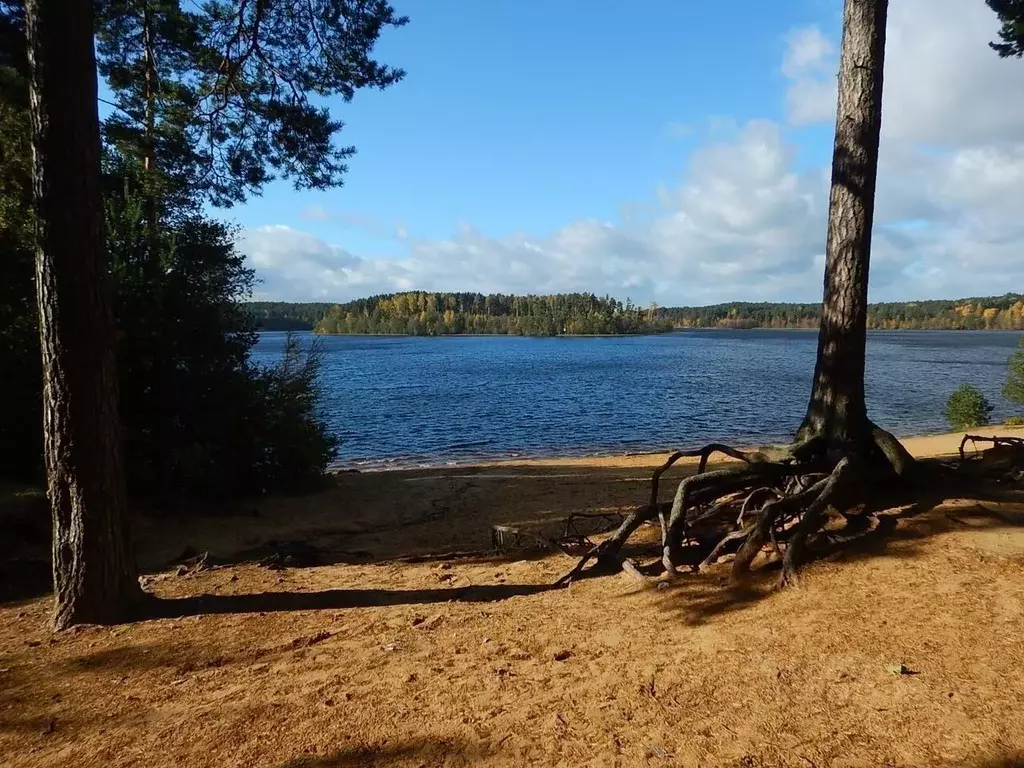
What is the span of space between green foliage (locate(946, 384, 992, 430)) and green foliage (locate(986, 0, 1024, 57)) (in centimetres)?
1699

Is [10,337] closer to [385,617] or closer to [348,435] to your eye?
[385,617]

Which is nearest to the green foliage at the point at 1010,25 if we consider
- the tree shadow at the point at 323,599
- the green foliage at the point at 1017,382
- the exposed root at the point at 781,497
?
the exposed root at the point at 781,497

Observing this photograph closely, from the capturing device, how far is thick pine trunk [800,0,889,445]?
18.9 ft

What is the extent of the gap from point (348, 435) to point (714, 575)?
70.6 feet

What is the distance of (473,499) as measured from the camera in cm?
1177

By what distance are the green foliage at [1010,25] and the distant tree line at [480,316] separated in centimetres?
15056

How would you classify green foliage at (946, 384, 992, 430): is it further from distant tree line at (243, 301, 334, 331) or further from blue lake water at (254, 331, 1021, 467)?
distant tree line at (243, 301, 334, 331)

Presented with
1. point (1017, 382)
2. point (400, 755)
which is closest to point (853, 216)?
point (400, 755)

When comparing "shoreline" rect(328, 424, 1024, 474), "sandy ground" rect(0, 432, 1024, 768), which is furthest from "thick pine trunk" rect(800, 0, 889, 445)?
"shoreline" rect(328, 424, 1024, 474)

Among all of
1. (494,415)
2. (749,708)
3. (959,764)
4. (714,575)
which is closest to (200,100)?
(714,575)

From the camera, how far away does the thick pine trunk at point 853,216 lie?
575cm

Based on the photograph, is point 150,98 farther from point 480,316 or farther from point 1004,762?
point 480,316

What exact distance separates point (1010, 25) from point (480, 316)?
6568 inches

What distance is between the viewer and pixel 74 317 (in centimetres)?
480
